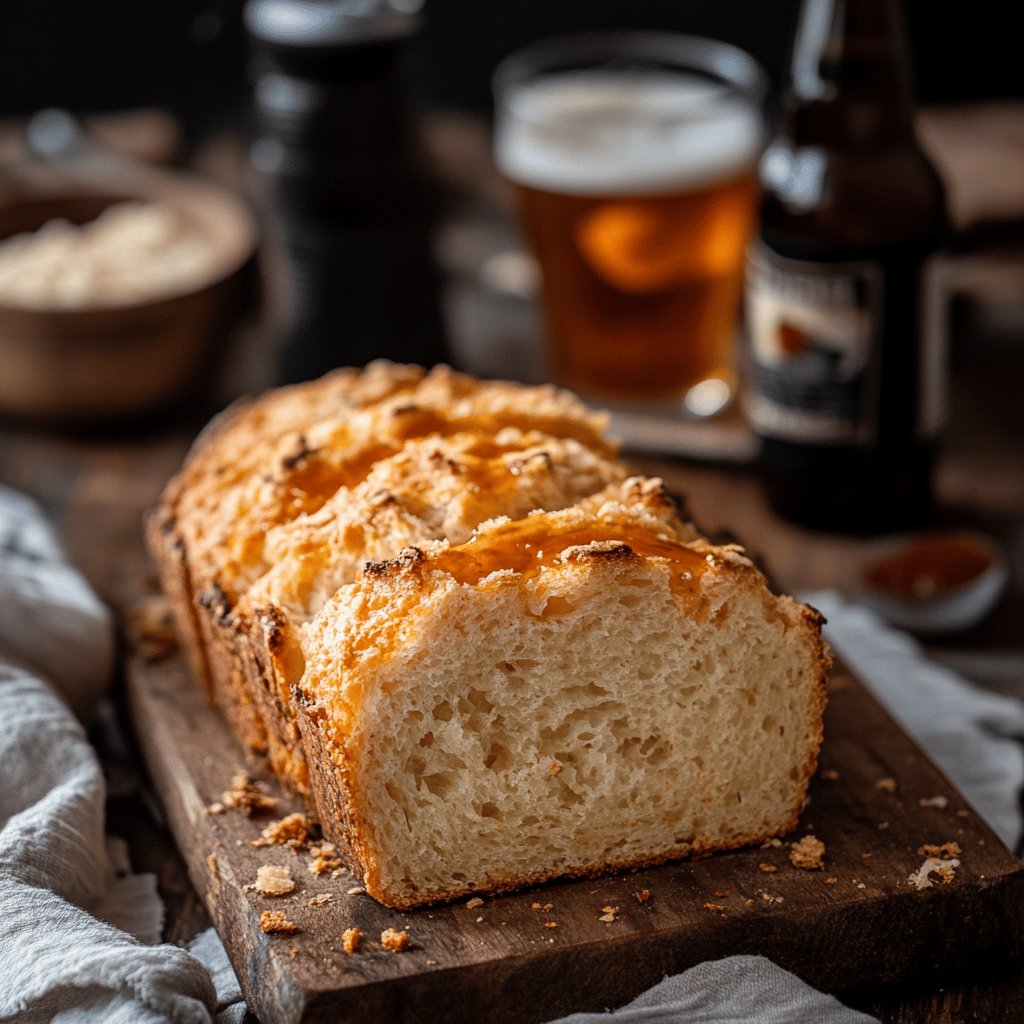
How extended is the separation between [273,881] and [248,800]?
8.8 inches

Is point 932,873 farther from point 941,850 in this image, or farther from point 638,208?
point 638,208

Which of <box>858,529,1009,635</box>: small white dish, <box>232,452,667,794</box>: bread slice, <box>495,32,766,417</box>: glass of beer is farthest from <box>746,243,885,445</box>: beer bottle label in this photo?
<box>232,452,667,794</box>: bread slice

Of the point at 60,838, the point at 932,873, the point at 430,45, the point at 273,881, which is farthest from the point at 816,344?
the point at 430,45

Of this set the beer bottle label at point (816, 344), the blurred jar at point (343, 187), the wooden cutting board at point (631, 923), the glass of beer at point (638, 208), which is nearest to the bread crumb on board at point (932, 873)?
the wooden cutting board at point (631, 923)

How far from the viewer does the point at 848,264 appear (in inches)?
129

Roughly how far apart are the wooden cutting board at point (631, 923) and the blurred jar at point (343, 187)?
178 cm

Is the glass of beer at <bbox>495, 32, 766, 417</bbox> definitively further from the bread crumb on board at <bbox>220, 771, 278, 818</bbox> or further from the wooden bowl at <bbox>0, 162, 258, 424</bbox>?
the bread crumb on board at <bbox>220, 771, 278, 818</bbox>

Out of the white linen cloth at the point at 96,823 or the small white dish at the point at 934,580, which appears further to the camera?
the small white dish at the point at 934,580

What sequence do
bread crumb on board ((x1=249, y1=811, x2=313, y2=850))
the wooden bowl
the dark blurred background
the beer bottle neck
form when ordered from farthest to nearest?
1. the dark blurred background
2. the wooden bowl
3. the beer bottle neck
4. bread crumb on board ((x1=249, y1=811, x2=313, y2=850))

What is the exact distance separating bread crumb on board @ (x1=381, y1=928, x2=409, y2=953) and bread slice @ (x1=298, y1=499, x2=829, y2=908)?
8cm

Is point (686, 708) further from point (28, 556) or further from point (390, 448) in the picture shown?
point (28, 556)

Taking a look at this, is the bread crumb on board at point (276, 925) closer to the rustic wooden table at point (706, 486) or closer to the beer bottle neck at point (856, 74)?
the rustic wooden table at point (706, 486)

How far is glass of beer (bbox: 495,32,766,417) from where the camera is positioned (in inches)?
149

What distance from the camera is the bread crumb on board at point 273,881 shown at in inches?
86.0
